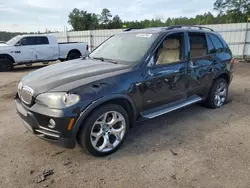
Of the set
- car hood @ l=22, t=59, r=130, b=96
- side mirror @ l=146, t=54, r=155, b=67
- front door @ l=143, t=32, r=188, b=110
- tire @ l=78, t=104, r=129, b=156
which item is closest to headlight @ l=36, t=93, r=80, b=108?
car hood @ l=22, t=59, r=130, b=96

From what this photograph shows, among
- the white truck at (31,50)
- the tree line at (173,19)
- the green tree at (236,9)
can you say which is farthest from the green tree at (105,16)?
the white truck at (31,50)

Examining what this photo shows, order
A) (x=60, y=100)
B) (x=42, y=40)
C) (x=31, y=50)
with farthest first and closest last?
(x=42, y=40) → (x=31, y=50) → (x=60, y=100)

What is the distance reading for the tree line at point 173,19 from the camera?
1320 inches

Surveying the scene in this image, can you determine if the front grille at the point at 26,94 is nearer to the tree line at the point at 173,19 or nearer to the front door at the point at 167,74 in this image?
the front door at the point at 167,74

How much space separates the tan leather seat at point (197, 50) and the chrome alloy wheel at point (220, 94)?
1.02m

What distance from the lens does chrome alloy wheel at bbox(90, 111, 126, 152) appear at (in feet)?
9.49

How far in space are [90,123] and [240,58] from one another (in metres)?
13.5

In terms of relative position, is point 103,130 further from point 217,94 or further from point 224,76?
point 224,76

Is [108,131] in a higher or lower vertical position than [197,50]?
lower

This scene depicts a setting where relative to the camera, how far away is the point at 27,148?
3.25 m

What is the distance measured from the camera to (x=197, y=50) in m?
4.14

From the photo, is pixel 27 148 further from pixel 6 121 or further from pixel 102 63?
pixel 102 63

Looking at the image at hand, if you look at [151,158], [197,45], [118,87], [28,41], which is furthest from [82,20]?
[151,158]

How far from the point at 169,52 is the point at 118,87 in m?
1.38
